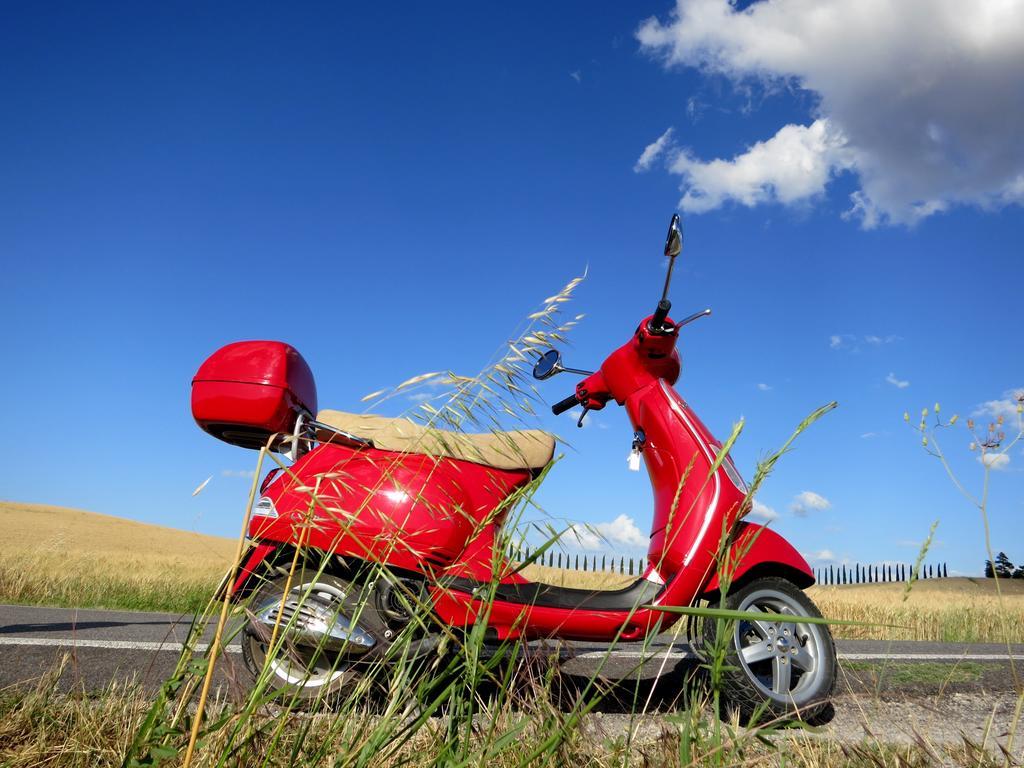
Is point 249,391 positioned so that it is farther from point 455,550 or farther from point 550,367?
point 550,367

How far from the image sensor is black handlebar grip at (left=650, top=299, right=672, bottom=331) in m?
3.43

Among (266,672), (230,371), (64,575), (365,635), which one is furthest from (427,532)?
(64,575)

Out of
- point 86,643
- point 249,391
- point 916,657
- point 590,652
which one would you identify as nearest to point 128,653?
point 86,643

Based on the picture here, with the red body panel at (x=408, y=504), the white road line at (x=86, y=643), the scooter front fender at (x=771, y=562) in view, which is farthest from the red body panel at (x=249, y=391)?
the scooter front fender at (x=771, y=562)

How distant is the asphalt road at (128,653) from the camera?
3.23 meters

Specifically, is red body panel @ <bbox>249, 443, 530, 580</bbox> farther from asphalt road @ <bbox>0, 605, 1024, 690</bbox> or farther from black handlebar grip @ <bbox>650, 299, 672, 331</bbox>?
black handlebar grip @ <bbox>650, 299, 672, 331</bbox>

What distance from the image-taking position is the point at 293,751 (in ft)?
4.63

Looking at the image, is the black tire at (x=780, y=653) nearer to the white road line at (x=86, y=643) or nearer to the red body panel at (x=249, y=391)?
the red body panel at (x=249, y=391)

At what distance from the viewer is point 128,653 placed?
386 centimetres

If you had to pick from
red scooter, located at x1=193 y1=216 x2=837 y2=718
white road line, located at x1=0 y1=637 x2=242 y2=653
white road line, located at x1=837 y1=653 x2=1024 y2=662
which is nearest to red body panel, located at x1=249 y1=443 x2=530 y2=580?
red scooter, located at x1=193 y1=216 x2=837 y2=718

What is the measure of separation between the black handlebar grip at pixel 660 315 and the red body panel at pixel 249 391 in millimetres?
1677

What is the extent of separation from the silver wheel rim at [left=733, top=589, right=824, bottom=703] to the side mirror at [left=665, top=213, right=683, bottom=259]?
1516mm

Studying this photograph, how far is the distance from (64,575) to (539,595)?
8.67 metres

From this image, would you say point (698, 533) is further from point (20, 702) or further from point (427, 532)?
point (20, 702)
